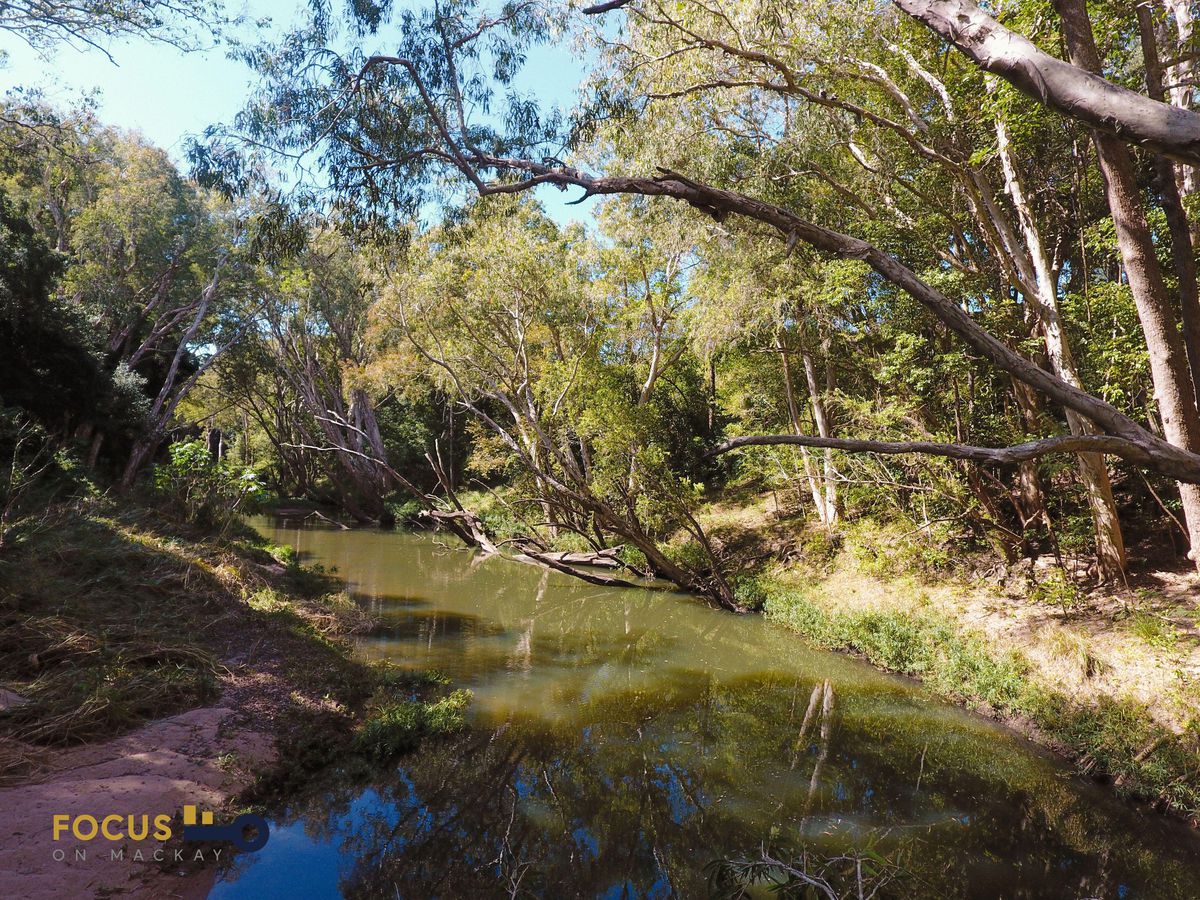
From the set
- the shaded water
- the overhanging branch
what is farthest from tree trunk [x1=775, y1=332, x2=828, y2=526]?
the overhanging branch

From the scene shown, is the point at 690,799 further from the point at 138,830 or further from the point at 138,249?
the point at 138,249

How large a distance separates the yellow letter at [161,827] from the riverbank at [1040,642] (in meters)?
7.88

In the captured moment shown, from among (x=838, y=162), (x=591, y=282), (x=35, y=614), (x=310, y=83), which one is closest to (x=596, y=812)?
(x=35, y=614)

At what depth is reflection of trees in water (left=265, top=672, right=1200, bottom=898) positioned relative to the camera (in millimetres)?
4391

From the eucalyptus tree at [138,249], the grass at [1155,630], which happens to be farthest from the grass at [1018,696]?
the eucalyptus tree at [138,249]

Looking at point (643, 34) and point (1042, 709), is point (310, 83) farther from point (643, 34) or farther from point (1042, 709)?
point (1042, 709)

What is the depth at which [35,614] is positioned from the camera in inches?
236

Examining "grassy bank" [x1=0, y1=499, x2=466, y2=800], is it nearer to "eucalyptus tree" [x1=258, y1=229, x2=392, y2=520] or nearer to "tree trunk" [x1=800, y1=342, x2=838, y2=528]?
"tree trunk" [x1=800, y1=342, x2=838, y2=528]

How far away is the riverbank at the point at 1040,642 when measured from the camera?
5723mm

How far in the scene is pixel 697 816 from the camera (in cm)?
519

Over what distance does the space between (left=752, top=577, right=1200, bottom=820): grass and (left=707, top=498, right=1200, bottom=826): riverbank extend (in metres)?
0.01

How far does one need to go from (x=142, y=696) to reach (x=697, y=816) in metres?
5.04

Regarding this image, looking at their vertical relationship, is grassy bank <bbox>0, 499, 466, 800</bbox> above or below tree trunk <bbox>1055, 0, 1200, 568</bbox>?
below

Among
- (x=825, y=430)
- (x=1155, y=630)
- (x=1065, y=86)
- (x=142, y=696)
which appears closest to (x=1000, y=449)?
(x=1065, y=86)
